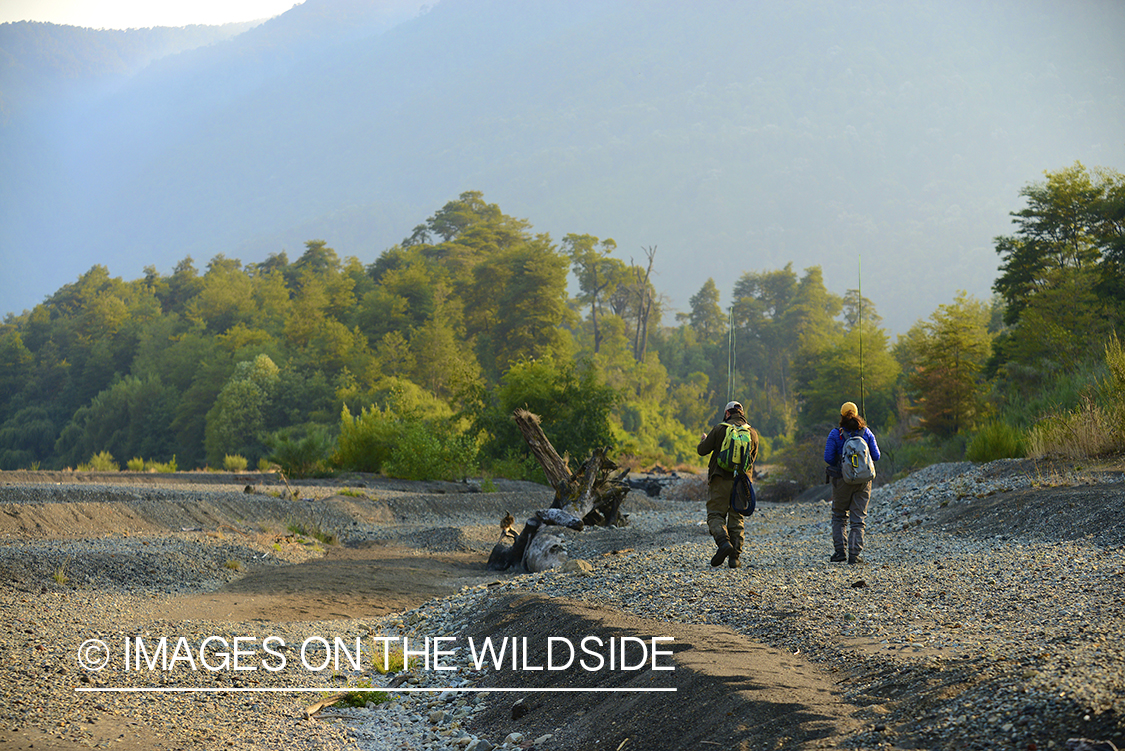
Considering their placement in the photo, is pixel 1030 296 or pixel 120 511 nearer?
pixel 120 511

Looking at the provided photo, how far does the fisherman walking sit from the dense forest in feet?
15.2

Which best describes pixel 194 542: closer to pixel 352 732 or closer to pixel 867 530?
pixel 352 732

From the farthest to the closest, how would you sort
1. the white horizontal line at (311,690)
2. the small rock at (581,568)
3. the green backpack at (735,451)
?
the small rock at (581,568) → the green backpack at (735,451) → the white horizontal line at (311,690)

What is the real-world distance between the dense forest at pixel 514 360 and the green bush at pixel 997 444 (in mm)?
50

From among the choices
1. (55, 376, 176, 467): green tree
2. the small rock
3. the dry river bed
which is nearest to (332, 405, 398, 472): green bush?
the dry river bed

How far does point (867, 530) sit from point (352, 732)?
9.35 m

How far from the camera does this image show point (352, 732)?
5.25 metres

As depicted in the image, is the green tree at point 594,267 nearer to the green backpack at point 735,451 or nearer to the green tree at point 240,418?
the green tree at point 240,418

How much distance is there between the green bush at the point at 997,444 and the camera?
51.4 feet

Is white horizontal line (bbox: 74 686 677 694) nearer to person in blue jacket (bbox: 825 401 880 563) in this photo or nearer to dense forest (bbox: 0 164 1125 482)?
person in blue jacket (bbox: 825 401 880 563)

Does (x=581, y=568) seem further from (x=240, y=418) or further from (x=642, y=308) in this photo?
(x=642, y=308)

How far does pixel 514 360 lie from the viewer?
51.3m

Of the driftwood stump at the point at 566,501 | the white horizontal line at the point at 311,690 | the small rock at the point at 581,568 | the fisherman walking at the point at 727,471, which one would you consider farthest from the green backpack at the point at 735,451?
the driftwood stump at the point at 566,501

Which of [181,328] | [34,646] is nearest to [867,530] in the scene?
[34,646]
